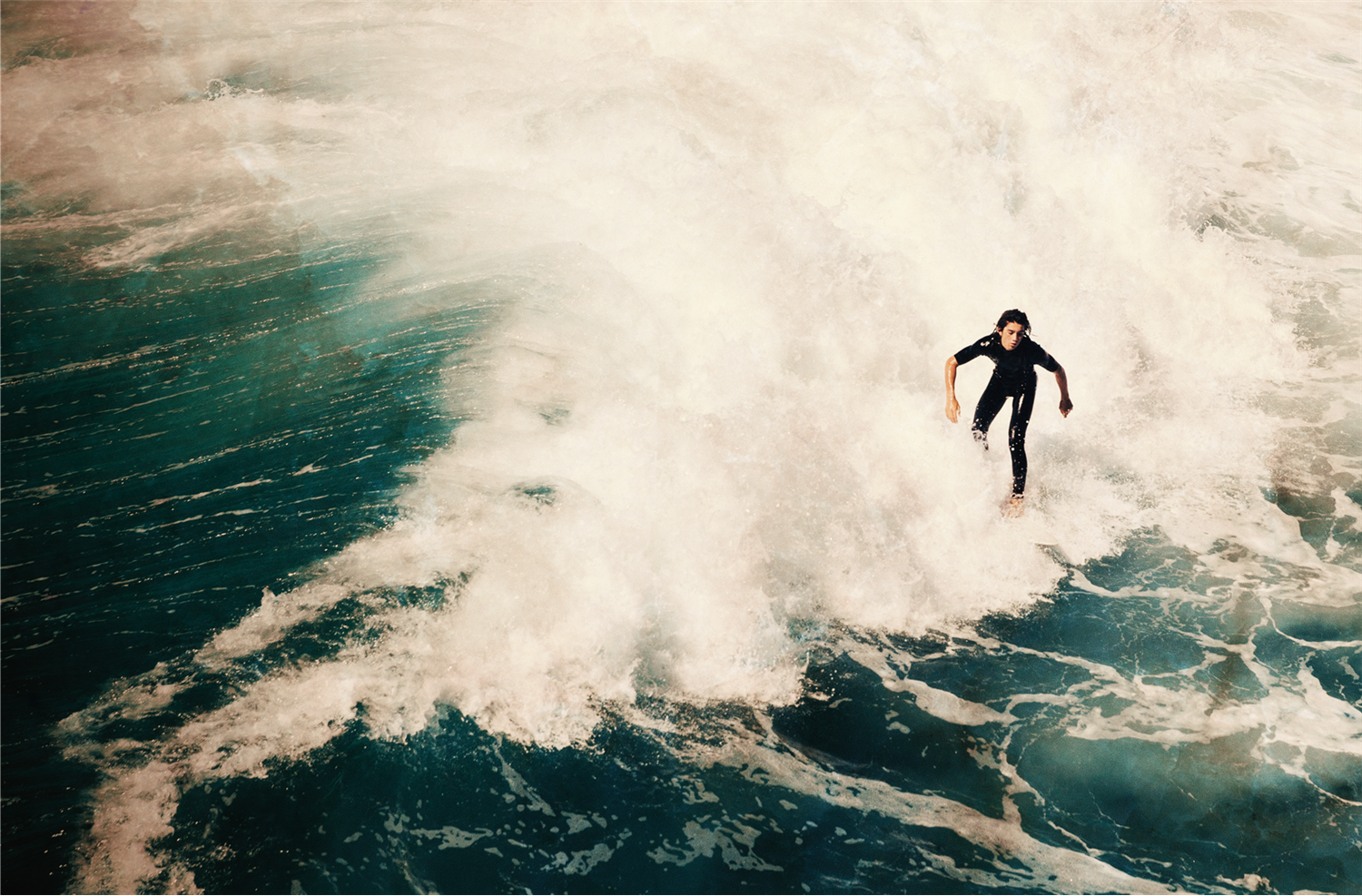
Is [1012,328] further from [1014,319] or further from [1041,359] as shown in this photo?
[1041,359]

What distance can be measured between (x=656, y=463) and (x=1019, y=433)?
3058 mm

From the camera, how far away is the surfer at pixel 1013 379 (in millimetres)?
5582

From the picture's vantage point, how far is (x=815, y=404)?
260 inches

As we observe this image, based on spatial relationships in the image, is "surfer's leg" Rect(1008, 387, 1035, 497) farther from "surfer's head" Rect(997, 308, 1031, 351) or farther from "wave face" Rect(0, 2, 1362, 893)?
"surfer's head" Rect(997, 308, 1031, 351)

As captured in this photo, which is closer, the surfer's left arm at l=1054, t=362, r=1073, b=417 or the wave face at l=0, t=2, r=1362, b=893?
the wave face at l=0, t=2, r=1362, b=893

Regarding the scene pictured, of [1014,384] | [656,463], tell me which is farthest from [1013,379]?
[656,463]

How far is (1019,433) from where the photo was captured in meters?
5.98

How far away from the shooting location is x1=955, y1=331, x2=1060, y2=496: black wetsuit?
565 centimetres

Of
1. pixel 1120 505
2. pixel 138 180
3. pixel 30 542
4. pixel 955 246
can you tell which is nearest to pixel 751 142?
pixel 955 246

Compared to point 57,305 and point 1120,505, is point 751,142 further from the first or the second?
point 57,305

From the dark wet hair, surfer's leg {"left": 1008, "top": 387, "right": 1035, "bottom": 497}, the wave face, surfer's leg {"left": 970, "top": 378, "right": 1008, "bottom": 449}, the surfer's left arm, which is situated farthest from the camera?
surfer's leg {"left": 970, "top": 378, "right": 1008, "bottom": 449}

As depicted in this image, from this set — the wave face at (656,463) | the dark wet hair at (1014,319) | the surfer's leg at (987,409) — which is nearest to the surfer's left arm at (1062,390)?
the surfer's leg at (987,409)

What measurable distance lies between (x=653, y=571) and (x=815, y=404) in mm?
2310

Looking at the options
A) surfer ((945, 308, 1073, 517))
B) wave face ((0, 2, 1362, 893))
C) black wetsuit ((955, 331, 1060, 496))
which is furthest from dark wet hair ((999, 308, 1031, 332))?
wave face ((0, 2, 1362, 893))
